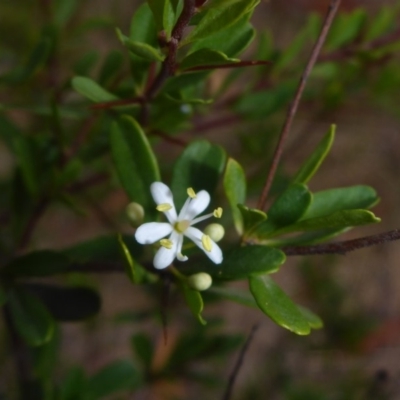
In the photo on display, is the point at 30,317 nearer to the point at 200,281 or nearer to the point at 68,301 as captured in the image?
the point at 68,301

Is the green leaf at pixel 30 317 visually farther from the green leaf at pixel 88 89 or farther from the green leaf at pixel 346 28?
the green leaf at pixel 346 28

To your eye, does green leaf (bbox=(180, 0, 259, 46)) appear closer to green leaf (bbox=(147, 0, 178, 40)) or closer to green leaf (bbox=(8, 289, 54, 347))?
green leaf (bbox=(147, 0, 178, 40))

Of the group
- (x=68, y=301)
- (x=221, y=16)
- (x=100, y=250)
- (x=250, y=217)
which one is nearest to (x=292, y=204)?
(x=250, y=217)

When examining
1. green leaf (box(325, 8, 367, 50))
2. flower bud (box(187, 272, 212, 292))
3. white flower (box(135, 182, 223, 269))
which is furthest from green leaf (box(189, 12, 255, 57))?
green leaf (box(325, 8, 367, 50))

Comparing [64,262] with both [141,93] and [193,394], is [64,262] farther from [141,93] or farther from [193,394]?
[193,394]

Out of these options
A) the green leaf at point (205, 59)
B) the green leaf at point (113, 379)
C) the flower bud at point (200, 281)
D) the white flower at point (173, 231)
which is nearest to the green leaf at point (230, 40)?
the green leaf at point (205, 59)

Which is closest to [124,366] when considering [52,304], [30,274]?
[52,304]
